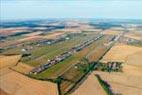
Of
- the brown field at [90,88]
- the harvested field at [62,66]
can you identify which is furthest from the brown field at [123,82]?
the harvested field at [62,66]

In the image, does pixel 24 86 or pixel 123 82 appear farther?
pixel 123 82

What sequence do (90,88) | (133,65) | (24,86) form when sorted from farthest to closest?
(133,65), (24,86), (90,88)

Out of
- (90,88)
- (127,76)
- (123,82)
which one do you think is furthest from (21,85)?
(127,76)

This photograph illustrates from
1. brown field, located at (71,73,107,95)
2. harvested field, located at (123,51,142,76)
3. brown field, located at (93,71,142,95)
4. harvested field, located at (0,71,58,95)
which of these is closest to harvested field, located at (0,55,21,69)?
harvested field, located at (0,71,58,95)

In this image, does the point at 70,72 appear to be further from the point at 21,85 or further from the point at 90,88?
the point at 21,85

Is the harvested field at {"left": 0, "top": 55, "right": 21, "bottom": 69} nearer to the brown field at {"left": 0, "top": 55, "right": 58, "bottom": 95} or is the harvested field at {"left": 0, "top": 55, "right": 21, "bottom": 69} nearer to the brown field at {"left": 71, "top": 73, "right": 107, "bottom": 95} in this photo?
the brown field at {"left": 0, "top": 55, "right": 58, "bottom": 95}

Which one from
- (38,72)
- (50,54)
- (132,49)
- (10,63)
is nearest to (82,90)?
(38,72)
